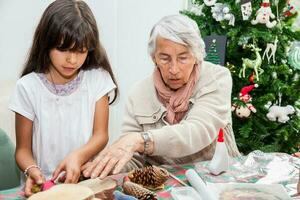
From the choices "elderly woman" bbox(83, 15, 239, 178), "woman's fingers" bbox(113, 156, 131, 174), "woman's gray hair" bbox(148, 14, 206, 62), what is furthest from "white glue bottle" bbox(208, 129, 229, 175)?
"woman's gray hair" bbox(148, 14, 206, 62)

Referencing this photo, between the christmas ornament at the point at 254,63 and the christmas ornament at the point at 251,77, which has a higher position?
the christmas ornament at the point at 254,63

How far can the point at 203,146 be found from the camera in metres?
1.60

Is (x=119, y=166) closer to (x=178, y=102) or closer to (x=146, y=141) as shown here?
(x=146, y=141)

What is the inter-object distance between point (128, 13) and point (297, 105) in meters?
1.76

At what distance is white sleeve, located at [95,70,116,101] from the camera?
181cm

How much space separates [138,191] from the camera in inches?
45.9

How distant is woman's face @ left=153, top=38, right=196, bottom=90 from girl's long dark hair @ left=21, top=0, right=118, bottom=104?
0.27 m

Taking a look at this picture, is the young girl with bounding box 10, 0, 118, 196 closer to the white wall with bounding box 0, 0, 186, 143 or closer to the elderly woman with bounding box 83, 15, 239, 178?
the elderly woman with bounding box 83, 15, 239, 178

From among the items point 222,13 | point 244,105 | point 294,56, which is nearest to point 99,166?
point 244,105

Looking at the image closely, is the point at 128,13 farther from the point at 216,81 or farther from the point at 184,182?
the point at 184,182

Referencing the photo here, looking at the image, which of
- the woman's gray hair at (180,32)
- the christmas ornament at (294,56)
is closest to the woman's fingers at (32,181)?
the woman's gray hair at (180,32)

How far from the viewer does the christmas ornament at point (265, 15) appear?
271 cm

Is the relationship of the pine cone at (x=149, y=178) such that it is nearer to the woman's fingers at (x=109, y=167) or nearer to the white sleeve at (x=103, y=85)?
the woman's fingers at (x=109, y=167)

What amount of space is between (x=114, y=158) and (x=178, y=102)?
1.63 ft
